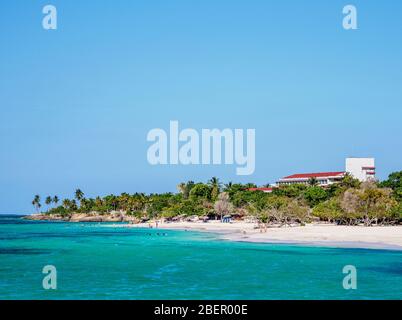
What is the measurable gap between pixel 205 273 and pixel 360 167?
13857 centimetres

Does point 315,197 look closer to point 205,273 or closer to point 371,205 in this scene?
point 371,205

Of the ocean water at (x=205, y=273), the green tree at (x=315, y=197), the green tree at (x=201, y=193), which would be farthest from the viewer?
the green tree at (x=201, y=193)

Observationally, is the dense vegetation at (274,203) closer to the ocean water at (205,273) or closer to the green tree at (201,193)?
the green tree at (201,193)

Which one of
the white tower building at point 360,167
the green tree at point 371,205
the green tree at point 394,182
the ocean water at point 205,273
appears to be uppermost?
the white tower building at point 360,167

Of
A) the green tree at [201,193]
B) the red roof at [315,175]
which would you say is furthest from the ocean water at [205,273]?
the red roof at [315,175]

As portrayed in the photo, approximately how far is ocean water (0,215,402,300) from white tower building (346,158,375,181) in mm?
118014

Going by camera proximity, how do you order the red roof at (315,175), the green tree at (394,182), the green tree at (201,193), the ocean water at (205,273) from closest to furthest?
1. the ocean water at (205,273)
2. the green tree at (394,182)
3. the green tree at (201,193)
4. the red roof at (315,175)

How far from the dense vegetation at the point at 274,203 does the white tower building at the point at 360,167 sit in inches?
1151

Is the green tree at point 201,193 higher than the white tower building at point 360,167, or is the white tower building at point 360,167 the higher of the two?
the white tower building at point 360,167

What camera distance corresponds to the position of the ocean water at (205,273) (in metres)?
28.6

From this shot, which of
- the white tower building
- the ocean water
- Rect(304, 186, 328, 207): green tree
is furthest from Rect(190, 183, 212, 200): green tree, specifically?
the ocean water

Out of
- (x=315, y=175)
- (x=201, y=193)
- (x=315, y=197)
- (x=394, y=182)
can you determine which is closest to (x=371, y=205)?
(x=315, y=197)

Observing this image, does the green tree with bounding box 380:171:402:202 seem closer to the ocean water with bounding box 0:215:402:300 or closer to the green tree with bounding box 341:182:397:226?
the green tree with bounding box 341:182:397:226
